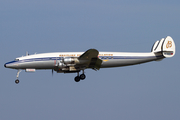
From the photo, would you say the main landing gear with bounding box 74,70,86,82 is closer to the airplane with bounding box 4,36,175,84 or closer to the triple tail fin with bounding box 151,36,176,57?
the airplane with bounding box 4,36,175,84

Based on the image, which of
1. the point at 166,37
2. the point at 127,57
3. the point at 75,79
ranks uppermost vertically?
the point at 166,37

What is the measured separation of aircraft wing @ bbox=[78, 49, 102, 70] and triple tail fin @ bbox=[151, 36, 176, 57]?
824cm

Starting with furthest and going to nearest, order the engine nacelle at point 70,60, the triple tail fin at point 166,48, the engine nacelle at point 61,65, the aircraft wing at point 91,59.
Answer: the triple tail fin at point 166,48
the engine nacelle at point 61,65
the engine nacelle at point 70,60
the aircraft wing at point 91,59

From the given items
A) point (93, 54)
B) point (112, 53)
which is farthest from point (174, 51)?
point (93, 54)

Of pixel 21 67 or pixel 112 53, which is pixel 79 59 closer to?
pixel 112 53

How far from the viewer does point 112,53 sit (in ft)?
137

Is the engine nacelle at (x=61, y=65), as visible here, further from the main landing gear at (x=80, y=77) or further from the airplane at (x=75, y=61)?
the main landing gear at (x=80, y=77)

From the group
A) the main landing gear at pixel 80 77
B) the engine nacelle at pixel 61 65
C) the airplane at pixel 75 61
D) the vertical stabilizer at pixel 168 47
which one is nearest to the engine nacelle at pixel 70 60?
the airplane at pixel 75 61

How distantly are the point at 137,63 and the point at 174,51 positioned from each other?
532 centimetres

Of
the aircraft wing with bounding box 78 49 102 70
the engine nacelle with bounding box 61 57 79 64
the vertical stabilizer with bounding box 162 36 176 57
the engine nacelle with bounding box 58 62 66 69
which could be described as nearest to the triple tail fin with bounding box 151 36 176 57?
the vertical stabilizer with bounding box 162 36 176 57

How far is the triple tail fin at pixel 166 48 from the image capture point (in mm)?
43500

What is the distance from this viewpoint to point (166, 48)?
143 ft

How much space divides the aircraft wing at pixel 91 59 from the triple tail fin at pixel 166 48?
8.24m

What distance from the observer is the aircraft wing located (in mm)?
38469
